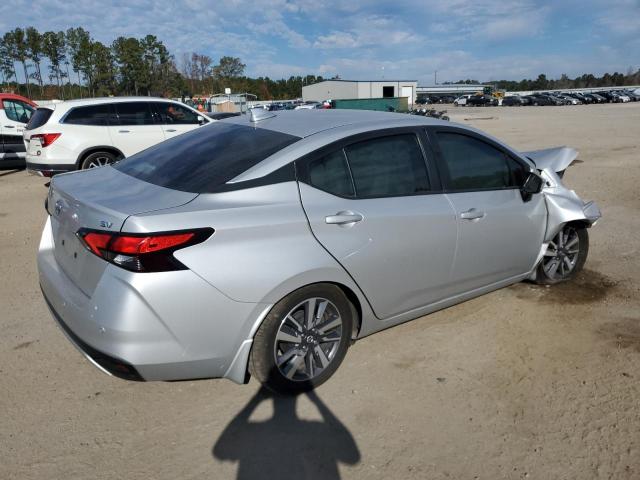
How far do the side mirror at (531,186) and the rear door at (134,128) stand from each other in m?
7.43

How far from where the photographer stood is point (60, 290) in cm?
284

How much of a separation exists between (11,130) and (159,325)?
11875mm

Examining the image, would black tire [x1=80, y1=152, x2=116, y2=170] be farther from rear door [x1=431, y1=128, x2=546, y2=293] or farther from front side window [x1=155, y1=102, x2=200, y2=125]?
rear door [x1=431, y1=128, x2=546, y2=293]

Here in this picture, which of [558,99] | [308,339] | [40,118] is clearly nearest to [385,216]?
[308,339]

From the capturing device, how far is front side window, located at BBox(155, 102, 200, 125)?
9992mm

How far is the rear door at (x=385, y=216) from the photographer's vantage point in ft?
9.74

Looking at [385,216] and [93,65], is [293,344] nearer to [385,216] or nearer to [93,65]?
[385,216]

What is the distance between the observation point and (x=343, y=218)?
297 centimetres

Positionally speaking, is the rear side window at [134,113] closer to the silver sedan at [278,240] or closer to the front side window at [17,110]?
the front side window at [17,110]

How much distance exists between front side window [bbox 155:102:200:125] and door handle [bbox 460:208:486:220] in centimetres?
780

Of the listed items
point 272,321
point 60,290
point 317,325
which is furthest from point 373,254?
point 60,290

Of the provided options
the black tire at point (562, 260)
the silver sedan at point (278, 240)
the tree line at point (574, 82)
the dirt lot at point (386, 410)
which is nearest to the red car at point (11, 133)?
the dirt lot at point (386, 410)

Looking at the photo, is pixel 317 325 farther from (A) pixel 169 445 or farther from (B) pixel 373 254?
(A) pixel 169 445

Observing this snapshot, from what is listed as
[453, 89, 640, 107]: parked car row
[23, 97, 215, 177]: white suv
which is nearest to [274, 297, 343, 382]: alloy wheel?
[23, 97, 215, 177]: white suv
